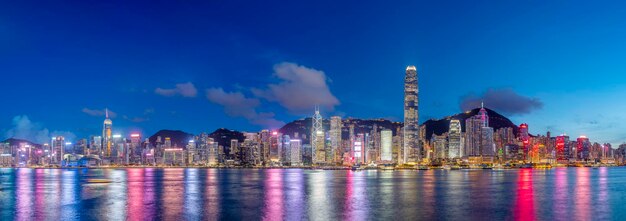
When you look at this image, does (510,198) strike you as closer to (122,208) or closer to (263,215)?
(263,215)

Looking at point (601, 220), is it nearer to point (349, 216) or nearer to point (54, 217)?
point (349, 216)

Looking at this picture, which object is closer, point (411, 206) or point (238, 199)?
point (411, 206)

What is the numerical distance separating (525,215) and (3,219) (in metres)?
43.4

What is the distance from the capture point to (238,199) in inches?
2717

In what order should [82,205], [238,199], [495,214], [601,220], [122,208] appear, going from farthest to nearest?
1. [238,199]
2. [82,205]
3. [122,208]
4. [495,214]
5. [601,220]

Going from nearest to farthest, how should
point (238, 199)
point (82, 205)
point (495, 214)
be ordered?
1. point (495, 214)
2. point (82, 205)
3. point (238, 199)

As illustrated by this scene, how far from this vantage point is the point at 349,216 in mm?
49969

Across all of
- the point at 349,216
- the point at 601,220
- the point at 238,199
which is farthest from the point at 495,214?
the point at 238,199

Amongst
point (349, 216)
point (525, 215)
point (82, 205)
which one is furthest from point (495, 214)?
point (82, 205)

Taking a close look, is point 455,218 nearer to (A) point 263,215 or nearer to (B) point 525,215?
(B) point 525,215

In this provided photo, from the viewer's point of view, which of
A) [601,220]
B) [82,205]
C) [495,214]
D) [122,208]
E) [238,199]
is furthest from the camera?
[238,199]

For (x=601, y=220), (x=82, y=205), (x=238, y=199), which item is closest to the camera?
(x=601, y=220)

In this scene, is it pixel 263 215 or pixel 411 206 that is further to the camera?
pixel 411 206

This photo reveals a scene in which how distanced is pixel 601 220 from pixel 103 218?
40145 millimetres
